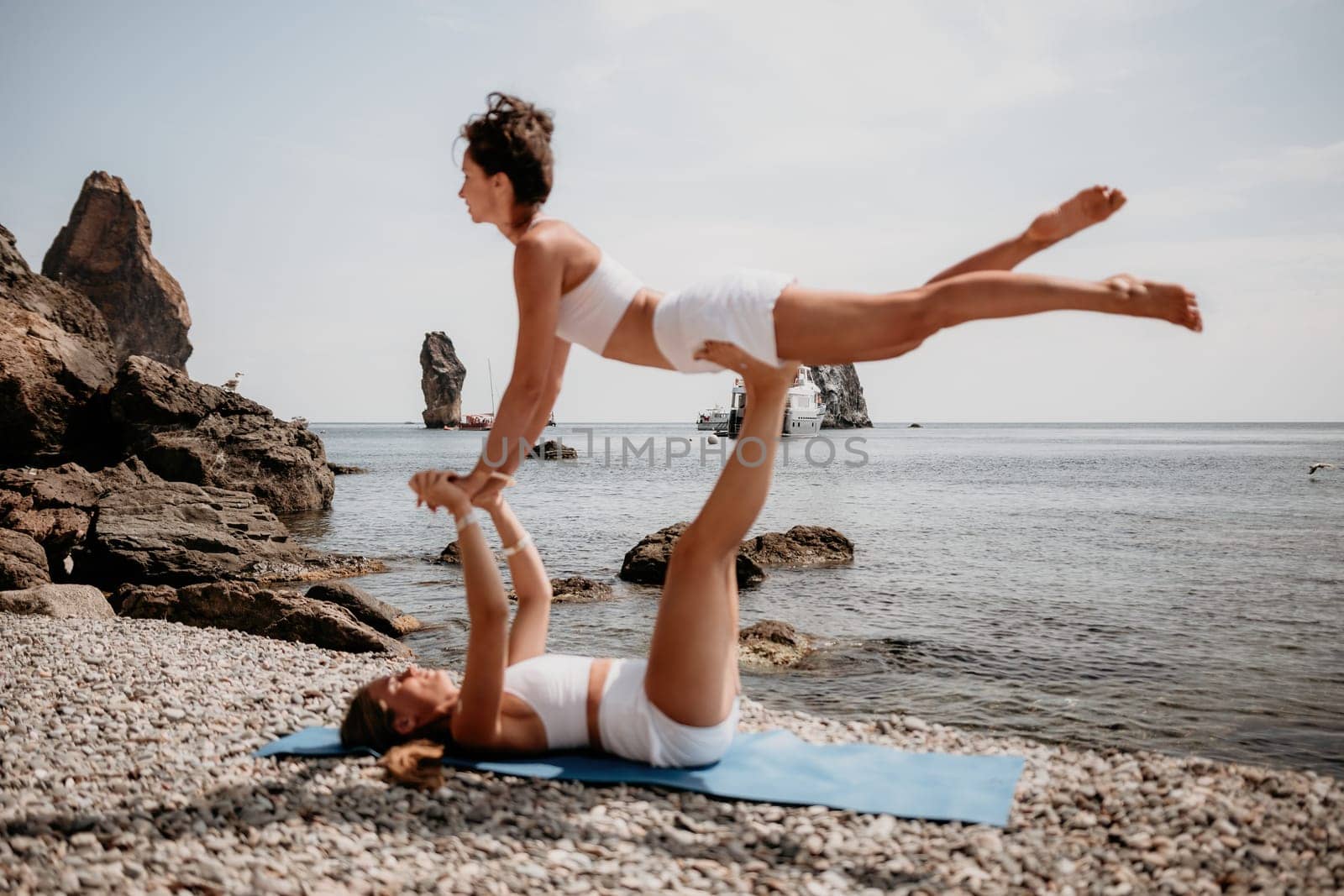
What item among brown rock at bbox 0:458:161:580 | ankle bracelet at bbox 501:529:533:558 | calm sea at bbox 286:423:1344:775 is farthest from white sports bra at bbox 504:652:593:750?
brown rock at bbox 0:458:161:580

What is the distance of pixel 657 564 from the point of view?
51.2ft

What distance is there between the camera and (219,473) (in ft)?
78.9

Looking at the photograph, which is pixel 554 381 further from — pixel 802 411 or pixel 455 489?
pixel 802 411

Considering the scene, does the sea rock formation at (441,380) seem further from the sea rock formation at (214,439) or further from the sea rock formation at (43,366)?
the sea rock formation at (43,366)

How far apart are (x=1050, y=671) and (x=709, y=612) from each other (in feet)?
22.7

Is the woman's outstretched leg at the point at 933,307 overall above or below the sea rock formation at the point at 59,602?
above

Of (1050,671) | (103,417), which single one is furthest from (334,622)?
(103,417)

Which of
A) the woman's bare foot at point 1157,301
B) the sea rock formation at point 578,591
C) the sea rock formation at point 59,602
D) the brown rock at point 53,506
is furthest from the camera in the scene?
the sea rock formation at point 578,591

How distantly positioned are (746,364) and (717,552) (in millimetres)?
850

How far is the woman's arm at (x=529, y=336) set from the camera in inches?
167

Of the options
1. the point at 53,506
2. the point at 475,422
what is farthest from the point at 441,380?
the point at 53,506

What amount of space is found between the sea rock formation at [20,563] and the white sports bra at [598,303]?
9.44 m

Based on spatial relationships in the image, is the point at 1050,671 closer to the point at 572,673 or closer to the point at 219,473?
the point at 572,673

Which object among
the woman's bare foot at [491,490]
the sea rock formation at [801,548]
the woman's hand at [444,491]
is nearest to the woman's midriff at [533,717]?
the woman's bare foot at [491,490]
